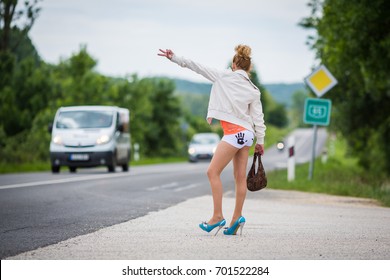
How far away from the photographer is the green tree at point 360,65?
1911 cm

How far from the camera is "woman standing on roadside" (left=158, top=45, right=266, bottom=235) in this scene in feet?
24.5

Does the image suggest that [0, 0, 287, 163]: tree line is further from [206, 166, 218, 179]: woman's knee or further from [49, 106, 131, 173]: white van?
[206, 166, 218, 179]: woman's knee

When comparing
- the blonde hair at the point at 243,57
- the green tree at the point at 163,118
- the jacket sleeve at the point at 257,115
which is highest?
the blonde hair at the point at 243,57

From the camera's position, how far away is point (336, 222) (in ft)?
30.2

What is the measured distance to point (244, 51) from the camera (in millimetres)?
7496

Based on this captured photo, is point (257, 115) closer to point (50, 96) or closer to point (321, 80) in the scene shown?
point (321, 80)

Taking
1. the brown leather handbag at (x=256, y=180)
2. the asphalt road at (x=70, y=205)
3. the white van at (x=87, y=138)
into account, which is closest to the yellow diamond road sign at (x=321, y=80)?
the asphalt road at (x=70, y=205)

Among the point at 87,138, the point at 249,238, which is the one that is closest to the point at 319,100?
the point at 87,138

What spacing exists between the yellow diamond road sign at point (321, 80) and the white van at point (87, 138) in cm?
757

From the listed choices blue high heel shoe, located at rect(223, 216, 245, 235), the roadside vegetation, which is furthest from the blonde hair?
the roadside vegetation

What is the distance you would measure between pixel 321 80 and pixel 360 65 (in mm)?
4150

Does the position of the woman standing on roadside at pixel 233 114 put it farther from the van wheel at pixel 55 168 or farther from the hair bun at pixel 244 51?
the van wheel at pixel 55 168
